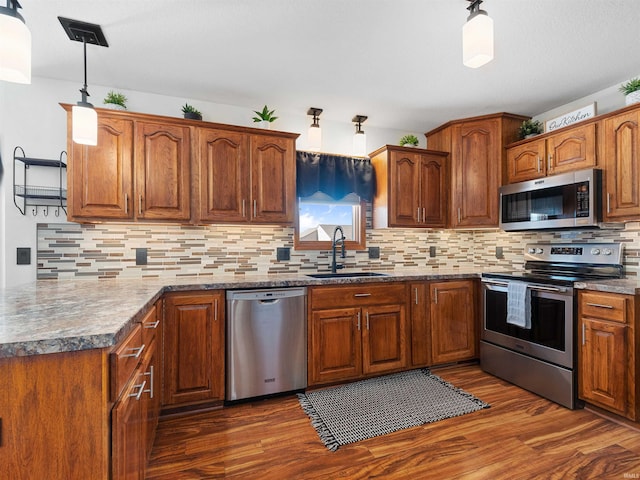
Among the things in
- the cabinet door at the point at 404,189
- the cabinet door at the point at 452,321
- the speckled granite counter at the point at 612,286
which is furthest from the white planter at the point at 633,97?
the cabinet door at the point at 452,321

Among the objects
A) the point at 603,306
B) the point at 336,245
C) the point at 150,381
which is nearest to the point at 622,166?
the point at 603,306

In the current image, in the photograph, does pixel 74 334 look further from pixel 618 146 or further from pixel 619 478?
pixel 618 146

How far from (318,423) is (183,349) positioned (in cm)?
105

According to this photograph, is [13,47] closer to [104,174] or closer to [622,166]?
[104,174]

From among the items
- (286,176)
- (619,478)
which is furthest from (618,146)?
(286,176)

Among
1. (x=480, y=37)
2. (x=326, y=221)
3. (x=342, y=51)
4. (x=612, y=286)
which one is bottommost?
(x=612, y=286)

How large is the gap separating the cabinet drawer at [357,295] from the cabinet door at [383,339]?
0.23 feet

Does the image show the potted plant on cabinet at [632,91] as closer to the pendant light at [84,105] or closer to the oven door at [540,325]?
the oven door at [540,325]

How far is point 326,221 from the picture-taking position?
3.46 meters

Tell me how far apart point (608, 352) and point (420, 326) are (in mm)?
1293

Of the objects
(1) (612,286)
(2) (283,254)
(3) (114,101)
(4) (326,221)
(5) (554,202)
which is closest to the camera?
(1) (612,286)

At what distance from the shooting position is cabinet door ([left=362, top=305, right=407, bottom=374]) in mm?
2771

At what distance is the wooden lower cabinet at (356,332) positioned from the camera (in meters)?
2.63

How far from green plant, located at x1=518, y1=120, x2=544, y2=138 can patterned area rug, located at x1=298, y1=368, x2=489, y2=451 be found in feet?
8.17
